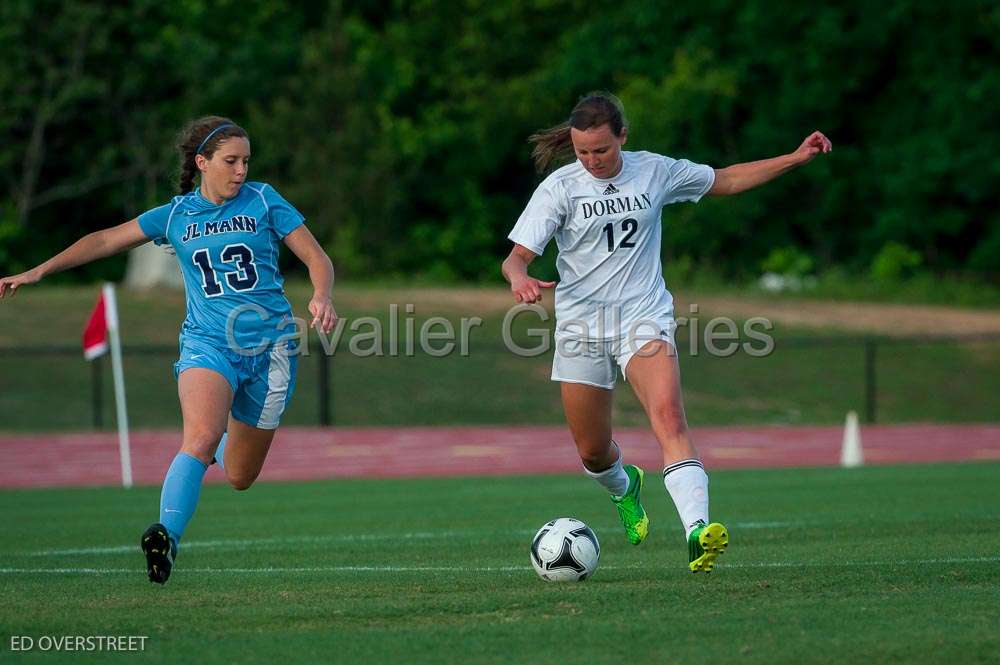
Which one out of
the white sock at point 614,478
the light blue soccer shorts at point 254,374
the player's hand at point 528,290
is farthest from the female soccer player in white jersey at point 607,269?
the light blue soccer shorts at point 254,374

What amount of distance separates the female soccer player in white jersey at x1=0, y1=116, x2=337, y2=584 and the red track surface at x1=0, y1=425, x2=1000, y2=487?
1114 centimetres

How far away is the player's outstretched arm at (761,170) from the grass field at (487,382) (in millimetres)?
18581

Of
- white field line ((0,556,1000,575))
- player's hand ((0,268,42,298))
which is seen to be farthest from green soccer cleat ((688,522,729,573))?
player's hand ((0,268,42,298))

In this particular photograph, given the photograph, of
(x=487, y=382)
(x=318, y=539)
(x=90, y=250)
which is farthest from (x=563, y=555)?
(x=487, y=382)

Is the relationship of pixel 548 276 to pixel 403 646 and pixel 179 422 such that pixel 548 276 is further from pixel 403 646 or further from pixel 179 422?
pixel 403 646

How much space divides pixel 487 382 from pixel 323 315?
72.2 ft

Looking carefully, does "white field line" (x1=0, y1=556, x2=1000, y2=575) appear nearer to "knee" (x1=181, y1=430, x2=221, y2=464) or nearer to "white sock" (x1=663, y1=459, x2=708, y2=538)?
"white sock" (x1=663, y1=459, x2=708, y2=538)

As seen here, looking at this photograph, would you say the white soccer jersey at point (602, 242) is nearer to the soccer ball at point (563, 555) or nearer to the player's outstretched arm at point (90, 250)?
the soccer ball at point (563, 555)

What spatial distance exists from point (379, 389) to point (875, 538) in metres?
20.0

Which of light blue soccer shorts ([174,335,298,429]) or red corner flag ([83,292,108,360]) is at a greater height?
red corner flag ([83,292,108,360])

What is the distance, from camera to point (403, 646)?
17.8 ft

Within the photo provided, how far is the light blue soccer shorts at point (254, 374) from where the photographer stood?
24.5 feet

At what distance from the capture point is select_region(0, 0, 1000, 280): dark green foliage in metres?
43.6

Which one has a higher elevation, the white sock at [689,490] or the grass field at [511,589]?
the white sock at [689,490]
